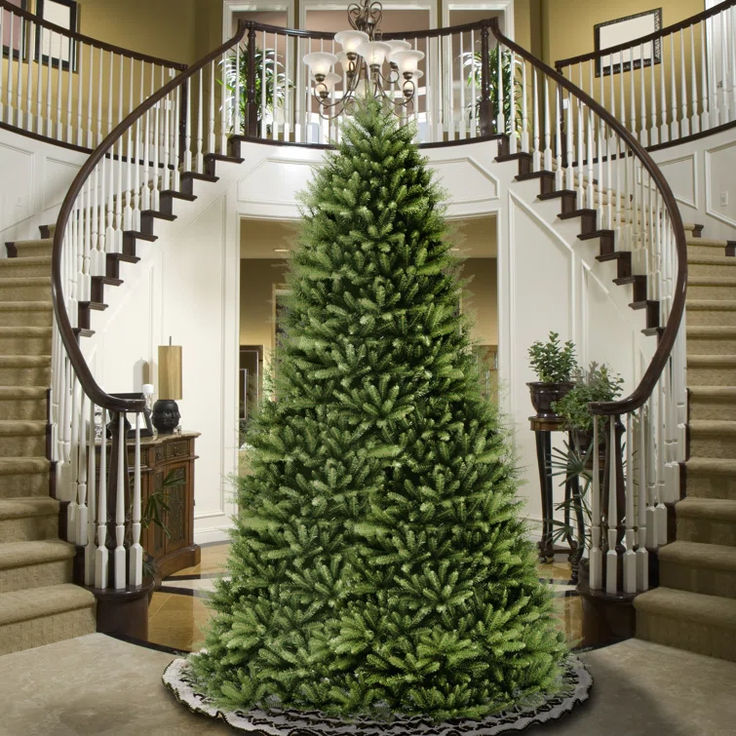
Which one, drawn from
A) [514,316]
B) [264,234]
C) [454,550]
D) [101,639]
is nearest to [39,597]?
[101,639]

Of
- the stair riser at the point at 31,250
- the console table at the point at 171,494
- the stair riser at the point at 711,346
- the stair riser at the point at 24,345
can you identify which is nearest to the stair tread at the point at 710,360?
the stair riser at the point at 711,346

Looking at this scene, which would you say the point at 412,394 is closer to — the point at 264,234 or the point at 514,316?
the point at 514,316

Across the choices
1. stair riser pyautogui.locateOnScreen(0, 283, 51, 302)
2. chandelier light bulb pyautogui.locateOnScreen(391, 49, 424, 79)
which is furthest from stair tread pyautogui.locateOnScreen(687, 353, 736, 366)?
stair riser pyautogui.locateOnScreen(0, 283, 51, 302)

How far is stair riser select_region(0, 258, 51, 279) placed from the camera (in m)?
5.59

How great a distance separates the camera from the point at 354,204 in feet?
7.64

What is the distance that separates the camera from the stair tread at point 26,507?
346 centimetres

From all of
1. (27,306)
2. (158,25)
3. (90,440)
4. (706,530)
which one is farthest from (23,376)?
(158,25)

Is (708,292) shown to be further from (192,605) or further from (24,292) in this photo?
(24,292)

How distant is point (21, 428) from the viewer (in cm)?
397

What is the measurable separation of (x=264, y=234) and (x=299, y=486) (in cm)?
581

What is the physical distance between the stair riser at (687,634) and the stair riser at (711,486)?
0.77m

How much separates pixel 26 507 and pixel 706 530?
2966 millimetres

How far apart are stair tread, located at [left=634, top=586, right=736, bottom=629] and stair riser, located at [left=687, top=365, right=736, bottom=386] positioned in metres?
1.61

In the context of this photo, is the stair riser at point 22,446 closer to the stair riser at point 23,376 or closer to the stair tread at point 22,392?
the stair tread at point 22,392
